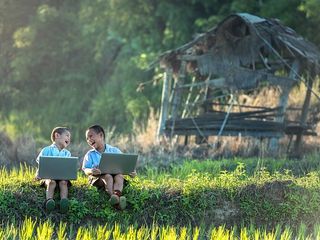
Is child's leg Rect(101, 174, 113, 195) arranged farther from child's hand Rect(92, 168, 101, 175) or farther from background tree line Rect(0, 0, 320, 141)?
background tree line Rect(0, 0, 320, 141)

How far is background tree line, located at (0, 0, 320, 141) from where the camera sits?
25.1 m

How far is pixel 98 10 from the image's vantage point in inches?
1097

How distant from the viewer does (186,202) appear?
897 centimetres

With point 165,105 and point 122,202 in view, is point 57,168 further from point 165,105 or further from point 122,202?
point 165,105

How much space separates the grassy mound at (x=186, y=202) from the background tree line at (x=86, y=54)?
14.1 metres

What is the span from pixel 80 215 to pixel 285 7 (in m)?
15.0

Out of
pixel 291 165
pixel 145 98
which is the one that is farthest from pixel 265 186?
pixel 145 98

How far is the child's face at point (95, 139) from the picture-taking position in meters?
9.02

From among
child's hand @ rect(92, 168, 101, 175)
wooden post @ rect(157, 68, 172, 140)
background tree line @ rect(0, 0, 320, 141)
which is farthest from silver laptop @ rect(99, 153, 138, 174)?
background tree line @ rect(0, 0, 320, 141)

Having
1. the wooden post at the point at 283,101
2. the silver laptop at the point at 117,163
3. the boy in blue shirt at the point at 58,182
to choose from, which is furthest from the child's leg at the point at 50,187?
the wooden post at the point at 283,101

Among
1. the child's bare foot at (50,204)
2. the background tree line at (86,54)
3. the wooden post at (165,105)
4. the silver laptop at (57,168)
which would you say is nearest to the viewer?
the child's bare foot at (50,204)

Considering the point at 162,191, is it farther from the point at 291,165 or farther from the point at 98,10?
the point at 98,10

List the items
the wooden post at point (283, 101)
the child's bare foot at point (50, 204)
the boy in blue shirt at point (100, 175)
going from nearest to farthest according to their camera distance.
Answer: the child's bare foot at point (50, 204) < the boy in blue shirt at point (100, 175) < the wooden post at point (283, 101)

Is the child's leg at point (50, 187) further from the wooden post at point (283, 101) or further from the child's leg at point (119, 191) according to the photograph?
the wooden post at point (283, 101)
